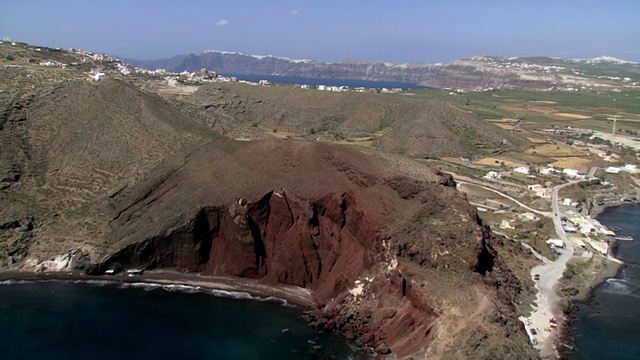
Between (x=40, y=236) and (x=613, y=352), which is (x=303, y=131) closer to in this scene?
(x=40, y=236)

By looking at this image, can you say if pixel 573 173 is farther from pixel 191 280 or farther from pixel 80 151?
pixel 80 151

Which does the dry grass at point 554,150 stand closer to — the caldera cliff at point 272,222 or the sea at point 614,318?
the sea at point 614,318

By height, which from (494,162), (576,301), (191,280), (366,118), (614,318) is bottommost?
(614,318)

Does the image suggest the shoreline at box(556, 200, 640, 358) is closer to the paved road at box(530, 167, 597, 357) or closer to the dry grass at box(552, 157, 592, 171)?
the paved road at box(530, 167, 597, 357)

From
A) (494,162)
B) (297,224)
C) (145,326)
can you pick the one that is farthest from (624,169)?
(145,326)

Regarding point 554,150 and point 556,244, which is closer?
point 556,244

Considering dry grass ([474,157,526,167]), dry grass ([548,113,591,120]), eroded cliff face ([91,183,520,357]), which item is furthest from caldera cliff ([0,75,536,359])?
dry grass ([548,113,591,120])
